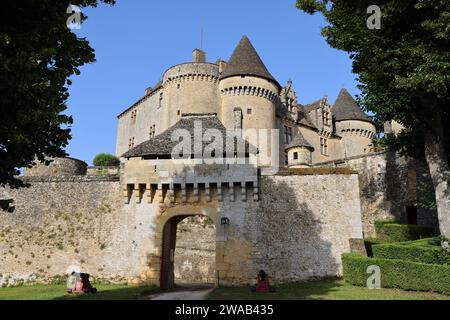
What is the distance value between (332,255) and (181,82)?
23.7 metres

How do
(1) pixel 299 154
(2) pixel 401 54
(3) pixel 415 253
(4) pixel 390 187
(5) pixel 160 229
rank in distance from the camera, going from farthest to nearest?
(1) pixel 299 154 < (4) pixel 390 187 < (5) pixel 160 229 < (3) pixel 415 253 < (2) pixel 401 54

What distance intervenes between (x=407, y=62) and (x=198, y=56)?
88.0ft

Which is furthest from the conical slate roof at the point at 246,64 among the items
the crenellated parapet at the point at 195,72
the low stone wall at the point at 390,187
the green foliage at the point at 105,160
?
the green foliage at the point at 105,160

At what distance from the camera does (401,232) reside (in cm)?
2269

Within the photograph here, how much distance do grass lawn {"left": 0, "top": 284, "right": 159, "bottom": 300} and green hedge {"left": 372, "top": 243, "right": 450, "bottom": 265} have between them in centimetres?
1039

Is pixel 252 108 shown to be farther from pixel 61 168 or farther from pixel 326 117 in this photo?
pixel 61 168

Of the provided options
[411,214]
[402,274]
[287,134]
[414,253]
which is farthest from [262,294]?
[287,134]

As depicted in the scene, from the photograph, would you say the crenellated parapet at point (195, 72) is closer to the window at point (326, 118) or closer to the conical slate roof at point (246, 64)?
the conical slate roof at point (246, 64)

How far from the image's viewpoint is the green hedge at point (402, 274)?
495 inches

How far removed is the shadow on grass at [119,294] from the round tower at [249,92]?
1894 cm

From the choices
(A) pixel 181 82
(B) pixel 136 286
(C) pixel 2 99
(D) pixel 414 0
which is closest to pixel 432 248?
(D) pixel 414 0

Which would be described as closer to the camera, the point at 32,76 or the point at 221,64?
the point at 32,76

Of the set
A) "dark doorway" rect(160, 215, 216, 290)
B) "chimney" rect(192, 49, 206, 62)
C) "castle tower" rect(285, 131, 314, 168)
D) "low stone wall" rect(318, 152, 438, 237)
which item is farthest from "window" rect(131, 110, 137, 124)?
"low stone wall" rect(318, 152, 438, 237)

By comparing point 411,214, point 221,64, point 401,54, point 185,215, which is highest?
point 221,64
